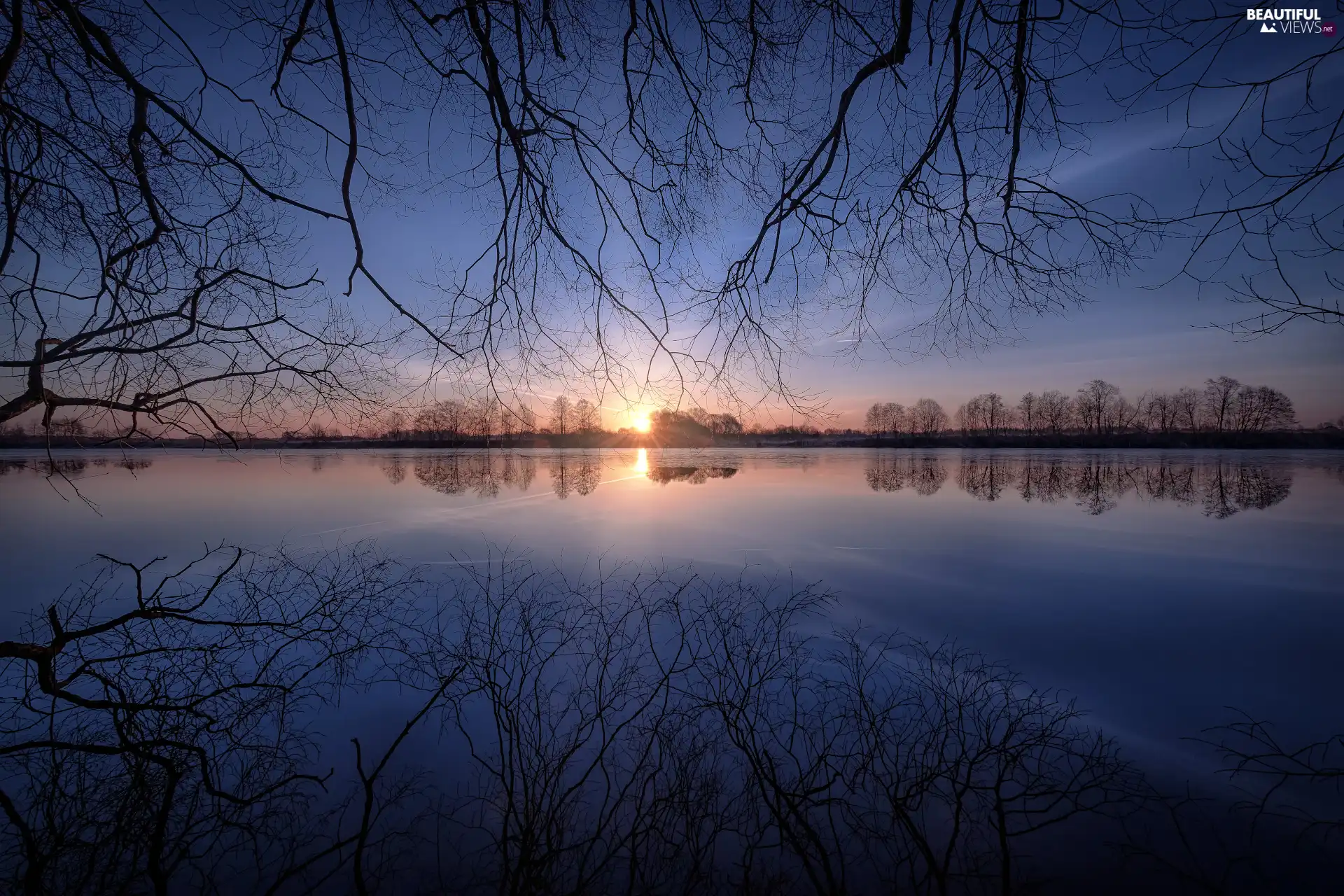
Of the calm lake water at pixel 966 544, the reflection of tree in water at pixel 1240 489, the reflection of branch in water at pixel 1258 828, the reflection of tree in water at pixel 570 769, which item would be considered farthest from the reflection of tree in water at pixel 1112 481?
the reflection of tree in water at pixel 570 769

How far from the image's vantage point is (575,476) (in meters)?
20.8

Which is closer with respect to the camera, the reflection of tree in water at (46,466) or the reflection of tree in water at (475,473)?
the reflection of tree in water at (475,473)

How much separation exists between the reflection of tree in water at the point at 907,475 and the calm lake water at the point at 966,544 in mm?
218

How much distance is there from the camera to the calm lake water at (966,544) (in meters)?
3.99

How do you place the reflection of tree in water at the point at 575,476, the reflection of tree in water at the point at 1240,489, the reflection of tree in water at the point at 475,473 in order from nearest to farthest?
the reflection of tree in water at the point at 1240,489, the reflection of tree in water at the point at 575,476, the reflection of tree in water at the point at 475,473

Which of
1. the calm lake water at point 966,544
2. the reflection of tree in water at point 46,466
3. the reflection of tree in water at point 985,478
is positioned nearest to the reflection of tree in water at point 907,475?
the calm lake water at point 966,544

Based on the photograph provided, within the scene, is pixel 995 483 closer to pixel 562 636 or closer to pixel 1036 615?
pixel 1036 615

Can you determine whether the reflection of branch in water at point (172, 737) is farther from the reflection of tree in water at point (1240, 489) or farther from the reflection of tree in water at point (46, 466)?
the reflection of tree in water at point (46, 466)

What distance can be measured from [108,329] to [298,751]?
7.97ft

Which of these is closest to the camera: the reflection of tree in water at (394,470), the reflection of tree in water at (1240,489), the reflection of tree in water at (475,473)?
the reflection of tree in water at (1240,489)

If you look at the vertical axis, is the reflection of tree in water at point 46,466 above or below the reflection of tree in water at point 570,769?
above

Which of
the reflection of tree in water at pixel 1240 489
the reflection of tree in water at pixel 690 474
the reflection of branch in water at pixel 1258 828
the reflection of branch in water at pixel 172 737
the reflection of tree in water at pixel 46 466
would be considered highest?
the reflection of tree in water at pixel 46 466

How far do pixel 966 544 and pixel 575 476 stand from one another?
1503 centimetres

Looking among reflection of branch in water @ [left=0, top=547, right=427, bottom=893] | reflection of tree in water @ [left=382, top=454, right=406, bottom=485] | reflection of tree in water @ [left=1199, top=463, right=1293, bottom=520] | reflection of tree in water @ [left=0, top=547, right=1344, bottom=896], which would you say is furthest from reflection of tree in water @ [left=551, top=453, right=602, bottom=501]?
reflection of tree in water @ [left=1199, top=463, right=1293, bottom=520]
